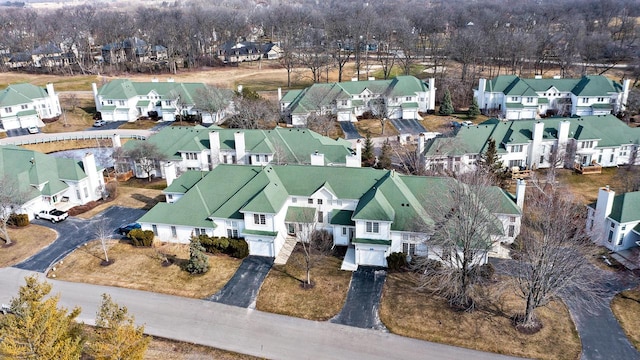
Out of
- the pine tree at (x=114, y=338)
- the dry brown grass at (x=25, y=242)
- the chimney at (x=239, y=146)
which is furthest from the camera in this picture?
the chimney at (x=239, y=146)

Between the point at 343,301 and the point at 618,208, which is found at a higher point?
the point at 618,208

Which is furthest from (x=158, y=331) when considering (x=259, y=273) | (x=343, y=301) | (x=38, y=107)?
(x=38, y=107)

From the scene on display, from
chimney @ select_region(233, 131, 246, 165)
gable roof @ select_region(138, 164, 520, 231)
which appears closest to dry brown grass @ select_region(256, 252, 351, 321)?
gable roof @ select_region(138, 164, 520, 231)

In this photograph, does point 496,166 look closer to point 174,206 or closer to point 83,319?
point 174,206

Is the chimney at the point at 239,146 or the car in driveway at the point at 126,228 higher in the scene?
the chimney at the point at 239,146

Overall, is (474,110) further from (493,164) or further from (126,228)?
(126,228)

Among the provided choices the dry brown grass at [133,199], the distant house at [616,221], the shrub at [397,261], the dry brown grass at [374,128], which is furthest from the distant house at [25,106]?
the distant house at [616,221]

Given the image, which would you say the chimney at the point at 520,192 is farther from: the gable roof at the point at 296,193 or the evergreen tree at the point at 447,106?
the evergreen tree at the point at 447,106

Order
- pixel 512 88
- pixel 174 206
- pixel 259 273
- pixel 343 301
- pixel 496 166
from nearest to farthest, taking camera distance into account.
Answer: pixel 343 301 → pixel 259 273 → pixel 174 206 → pixel 496 166 → pixel 512 88
